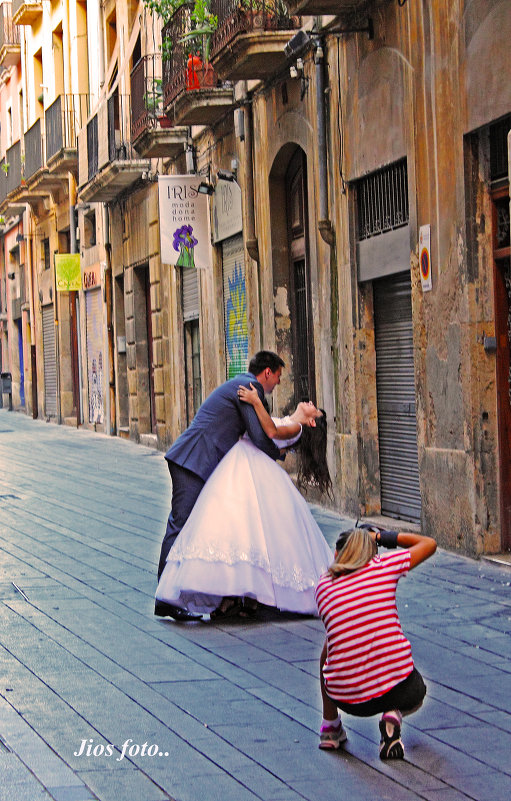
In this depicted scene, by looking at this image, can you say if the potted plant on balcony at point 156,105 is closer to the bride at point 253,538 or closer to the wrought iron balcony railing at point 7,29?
the bride at point 253,538

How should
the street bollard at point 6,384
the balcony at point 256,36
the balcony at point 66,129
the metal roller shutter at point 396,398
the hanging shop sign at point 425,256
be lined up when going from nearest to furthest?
the hanging shop sign at point 425,256
the metal roller shutter at point 396,398
the balcony at point 256,36
the balcony at point 66,129
the street bollard at point 6,384

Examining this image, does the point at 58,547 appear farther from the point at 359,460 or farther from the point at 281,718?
the point at 281,718

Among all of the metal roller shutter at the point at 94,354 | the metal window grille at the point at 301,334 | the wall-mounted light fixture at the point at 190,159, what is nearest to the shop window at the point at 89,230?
the metal roller shutter at the point at 94,354

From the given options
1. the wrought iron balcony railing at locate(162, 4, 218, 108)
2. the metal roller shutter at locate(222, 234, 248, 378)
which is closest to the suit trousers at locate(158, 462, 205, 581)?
the metal roller shutter at locate(222, 234, 248, 378)

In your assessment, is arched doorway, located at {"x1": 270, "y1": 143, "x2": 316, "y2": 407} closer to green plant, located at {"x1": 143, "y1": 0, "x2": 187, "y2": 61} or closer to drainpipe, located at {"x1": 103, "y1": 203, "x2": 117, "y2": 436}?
green plant, located at {"x1": 143, "y1": 0, "x2": 187, "y2": 61}

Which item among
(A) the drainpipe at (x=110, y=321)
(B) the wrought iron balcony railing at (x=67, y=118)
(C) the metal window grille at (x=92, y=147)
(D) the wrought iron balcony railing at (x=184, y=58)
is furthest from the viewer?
(B) the wrought iron balcony railing at (x=67, y=118)

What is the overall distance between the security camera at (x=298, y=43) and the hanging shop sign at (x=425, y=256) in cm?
331

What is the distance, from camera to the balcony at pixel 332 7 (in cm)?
1157

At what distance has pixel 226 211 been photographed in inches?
687

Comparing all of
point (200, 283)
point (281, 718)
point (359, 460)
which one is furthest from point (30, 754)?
point (200, 283)

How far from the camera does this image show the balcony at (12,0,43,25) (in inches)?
1286

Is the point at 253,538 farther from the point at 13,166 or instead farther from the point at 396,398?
the point at 13,166

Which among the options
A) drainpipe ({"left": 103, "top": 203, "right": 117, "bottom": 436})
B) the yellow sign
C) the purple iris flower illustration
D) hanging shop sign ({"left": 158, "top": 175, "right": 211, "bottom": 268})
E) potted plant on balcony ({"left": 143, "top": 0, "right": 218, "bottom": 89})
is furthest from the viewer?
the yellow sign

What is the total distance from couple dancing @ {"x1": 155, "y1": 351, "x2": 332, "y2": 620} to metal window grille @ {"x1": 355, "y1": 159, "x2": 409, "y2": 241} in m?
3.99
